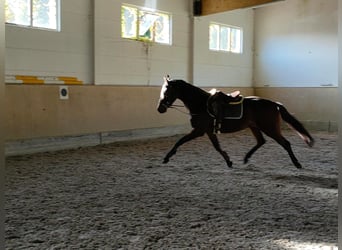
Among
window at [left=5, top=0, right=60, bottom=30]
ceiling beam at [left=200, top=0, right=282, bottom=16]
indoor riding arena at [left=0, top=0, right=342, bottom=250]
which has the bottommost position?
indoor riding arena at [left=0, top=0, right=342, bottom=250]

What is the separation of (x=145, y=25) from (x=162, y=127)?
217cm

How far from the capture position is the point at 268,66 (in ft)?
35.0

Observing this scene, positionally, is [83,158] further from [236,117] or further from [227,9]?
[227,9]

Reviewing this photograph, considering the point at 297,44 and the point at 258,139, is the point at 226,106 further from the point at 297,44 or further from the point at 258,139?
the point at 297,44

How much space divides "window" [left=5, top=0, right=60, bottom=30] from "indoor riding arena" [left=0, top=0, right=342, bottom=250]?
0.05ft

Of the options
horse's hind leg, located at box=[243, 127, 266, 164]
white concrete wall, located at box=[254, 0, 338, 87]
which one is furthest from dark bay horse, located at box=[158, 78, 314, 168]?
white concrete wall, located at box=[254, 0, 338, 87]

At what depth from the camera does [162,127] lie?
28.0 feet

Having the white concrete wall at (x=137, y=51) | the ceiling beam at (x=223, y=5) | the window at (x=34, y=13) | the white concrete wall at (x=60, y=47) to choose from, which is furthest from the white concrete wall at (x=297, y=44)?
the window at (x=34, y=13)

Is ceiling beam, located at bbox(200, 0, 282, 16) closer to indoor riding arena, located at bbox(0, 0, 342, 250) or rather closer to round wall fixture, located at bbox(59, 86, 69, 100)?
indoor riding arena, located at bbox(0, 0, 342, 250)

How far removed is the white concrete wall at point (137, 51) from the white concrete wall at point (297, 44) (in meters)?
2.72

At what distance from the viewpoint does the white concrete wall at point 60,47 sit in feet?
19.6

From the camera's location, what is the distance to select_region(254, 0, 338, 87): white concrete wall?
956 cm

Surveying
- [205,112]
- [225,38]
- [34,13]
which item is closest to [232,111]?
[205,112]

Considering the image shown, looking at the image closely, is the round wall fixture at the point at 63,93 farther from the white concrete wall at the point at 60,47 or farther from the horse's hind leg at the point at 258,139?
the horse's hind leg at the point at 258,139
